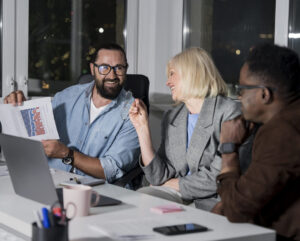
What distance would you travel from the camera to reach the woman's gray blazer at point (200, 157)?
2445mm

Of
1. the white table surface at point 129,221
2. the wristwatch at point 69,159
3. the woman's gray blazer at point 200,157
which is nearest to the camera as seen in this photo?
the white table surface at point 129,221

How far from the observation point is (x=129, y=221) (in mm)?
1562

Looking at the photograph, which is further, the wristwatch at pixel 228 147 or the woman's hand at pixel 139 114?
the woman's hand at pixel 139 114

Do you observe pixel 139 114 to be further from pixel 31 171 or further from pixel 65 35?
pixel 65 35

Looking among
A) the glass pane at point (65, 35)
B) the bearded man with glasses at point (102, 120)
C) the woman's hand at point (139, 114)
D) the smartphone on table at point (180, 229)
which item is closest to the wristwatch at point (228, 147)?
the smartphone on table at point (180, 229)

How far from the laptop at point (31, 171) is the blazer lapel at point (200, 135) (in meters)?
0.75

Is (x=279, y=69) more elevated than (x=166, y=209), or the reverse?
(x=279, y=69)

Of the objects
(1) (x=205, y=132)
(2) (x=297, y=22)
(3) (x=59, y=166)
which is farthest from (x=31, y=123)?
(2) (x=297, y=22)

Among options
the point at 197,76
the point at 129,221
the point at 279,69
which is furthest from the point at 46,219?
the point at 197,76

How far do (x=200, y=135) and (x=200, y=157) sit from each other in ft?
0.34

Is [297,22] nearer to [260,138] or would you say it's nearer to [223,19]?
[223,19]

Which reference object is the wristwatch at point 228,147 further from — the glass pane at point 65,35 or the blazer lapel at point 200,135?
the glass pane at point 65,35

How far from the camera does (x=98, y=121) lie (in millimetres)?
2906

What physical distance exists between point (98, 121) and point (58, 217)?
1.59 meters
